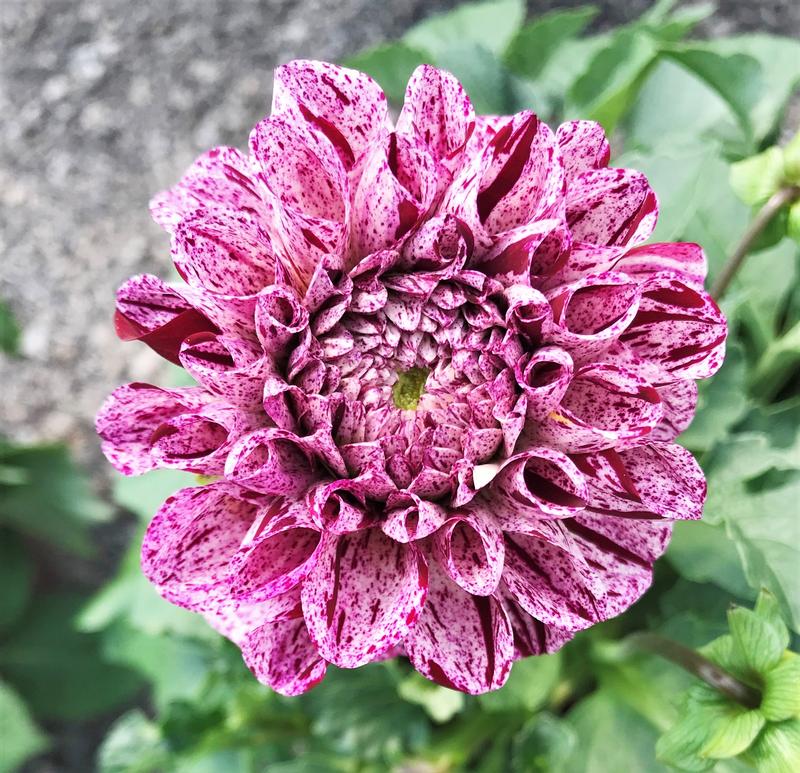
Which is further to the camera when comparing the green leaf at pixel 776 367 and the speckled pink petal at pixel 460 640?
the green leaf at pixel 776 367

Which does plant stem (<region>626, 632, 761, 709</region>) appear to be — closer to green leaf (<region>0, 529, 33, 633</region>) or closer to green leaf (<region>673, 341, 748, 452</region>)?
green leaf (<region>673, 341, 748, 452</region>)

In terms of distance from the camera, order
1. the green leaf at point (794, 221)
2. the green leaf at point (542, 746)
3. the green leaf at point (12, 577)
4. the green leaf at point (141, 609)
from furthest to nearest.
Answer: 1. the green leaf at point (12, 577)
2. the green leaf at point (141, 609)
3. the green leaf at point (542, 746)
4. the green leaf at point (794, 221)

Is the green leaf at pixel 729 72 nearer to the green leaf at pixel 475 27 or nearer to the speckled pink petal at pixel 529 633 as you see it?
the green leaf at pixel 475 27

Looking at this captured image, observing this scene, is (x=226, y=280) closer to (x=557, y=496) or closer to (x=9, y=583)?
(x=557, y=496)

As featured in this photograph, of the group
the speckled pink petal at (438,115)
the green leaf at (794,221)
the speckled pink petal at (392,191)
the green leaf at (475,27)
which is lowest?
the green leaf at (794,221)

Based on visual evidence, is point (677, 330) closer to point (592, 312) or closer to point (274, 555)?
point (592, 312)

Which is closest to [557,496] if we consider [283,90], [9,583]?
[283,90]

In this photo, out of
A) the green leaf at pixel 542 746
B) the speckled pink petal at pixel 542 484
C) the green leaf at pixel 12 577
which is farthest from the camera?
the green leaf at pixel 12 577

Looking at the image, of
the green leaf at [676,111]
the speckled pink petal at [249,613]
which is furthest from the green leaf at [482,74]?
the speckled pink petal at [249,613]
